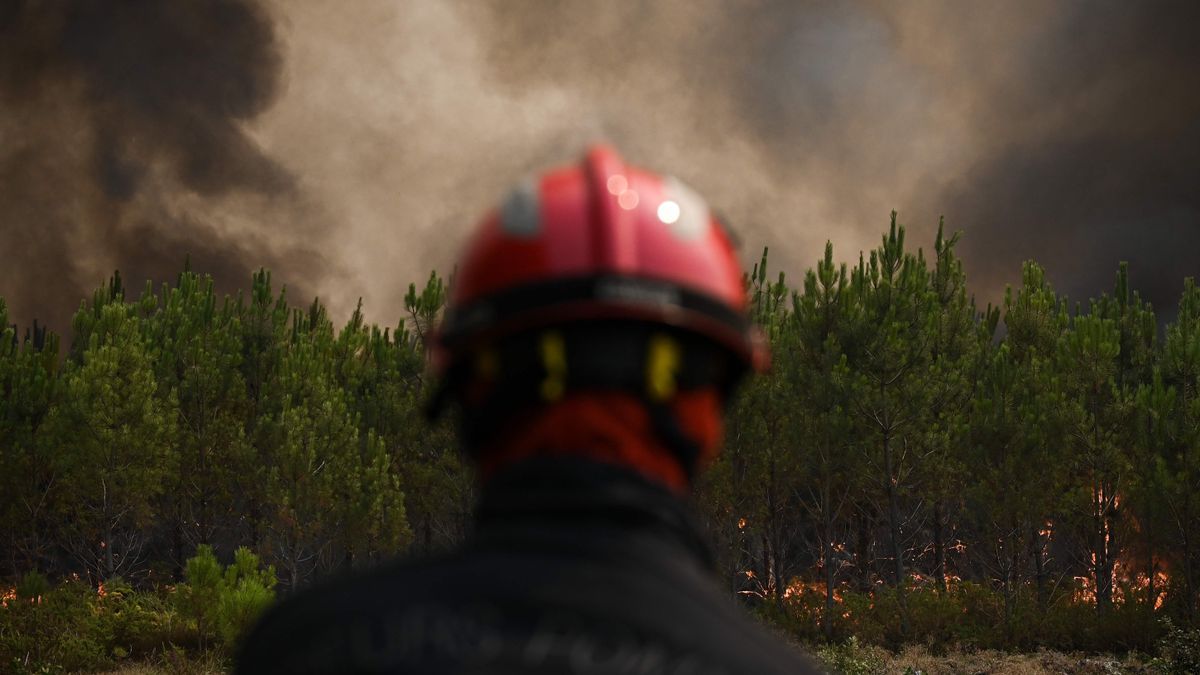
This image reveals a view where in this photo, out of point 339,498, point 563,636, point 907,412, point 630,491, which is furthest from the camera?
point 339,498

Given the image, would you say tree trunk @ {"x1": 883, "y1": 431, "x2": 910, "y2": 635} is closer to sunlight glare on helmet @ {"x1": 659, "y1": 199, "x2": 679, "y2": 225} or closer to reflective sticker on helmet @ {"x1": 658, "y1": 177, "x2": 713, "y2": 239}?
reflective sticker on helmet @ {"x1": 658, "y1": 177, "x2": 713, "y2": 239}

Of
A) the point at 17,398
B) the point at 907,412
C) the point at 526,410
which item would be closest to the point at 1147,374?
the point at 907,412

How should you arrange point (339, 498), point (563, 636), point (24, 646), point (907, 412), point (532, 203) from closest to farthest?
1. point (563, 636)
2. point (532, 203)
3. point (24, 646)
4. point (907, 412)
5. point (339, 498)

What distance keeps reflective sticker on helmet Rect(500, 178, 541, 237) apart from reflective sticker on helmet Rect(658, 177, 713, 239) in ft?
0.72

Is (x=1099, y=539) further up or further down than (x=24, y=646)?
further up

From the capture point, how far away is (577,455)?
5.19 ft

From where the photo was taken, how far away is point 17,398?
31.1 meters

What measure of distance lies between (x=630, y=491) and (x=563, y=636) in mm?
294

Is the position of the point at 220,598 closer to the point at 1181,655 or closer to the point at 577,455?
the point at 1181,655

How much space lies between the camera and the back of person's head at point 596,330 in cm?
164

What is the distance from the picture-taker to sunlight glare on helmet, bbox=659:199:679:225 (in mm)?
1835

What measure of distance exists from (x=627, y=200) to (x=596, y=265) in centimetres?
16

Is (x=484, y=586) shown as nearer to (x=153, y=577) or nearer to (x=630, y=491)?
(x=630, y=491)

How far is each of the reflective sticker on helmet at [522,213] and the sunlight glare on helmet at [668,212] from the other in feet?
0.72
